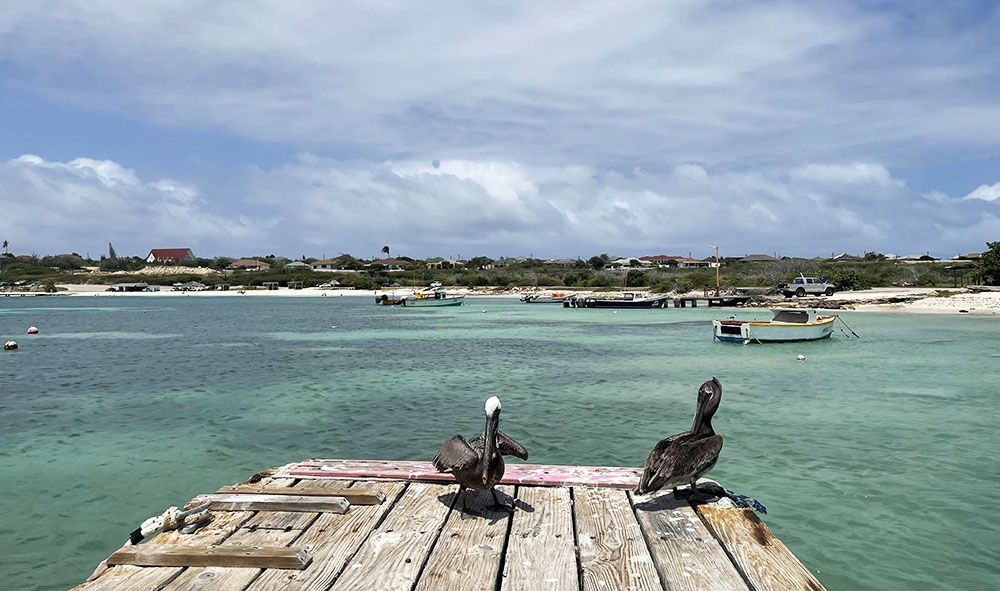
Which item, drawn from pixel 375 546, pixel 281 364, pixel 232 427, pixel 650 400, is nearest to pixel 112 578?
pixel 375 546

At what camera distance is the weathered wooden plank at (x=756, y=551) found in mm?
4062

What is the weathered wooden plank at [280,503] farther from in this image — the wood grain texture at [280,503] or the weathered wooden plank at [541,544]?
the weathered wooden plank at [541,544]

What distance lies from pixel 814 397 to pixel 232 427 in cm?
1368

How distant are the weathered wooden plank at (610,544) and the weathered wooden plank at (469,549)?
0.57 metres

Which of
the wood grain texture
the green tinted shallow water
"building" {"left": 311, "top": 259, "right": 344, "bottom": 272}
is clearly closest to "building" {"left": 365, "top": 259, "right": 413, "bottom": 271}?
"building" {"left": 311, "top": 259, "right": 344, "bottom": 272}

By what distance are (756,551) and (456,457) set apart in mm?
2178

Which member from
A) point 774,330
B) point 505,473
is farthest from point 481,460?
point 774,330

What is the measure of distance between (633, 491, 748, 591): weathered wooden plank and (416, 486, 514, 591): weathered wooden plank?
3.39 feet

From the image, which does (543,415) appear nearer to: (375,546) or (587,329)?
(375,546)

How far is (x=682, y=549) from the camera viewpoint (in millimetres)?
4535

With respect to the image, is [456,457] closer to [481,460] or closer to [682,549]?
[481,460]

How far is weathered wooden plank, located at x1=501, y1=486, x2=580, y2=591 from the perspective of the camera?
4070 millimetres

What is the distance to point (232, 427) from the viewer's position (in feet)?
46.3

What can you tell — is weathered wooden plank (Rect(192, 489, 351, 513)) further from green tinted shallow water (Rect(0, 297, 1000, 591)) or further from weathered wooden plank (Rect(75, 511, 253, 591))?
green tinted shallow water (Rect(0, 297, 1000, 591))
